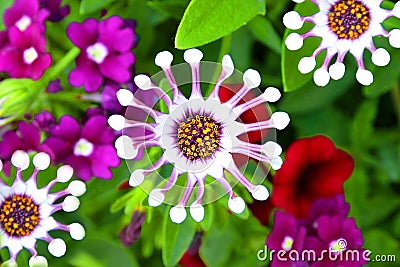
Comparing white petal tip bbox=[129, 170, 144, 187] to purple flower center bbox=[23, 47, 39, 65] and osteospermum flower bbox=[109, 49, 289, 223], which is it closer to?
osteospermum flower bbox=[109, 49, 289, 223]

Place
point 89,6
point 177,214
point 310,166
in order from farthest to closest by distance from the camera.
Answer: point 310,166
point 89,6
point 177,214

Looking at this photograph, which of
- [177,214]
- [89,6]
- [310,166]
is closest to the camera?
[177,214]

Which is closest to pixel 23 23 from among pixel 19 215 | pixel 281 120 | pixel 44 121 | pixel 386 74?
pixel 44 121

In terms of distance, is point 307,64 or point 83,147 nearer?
point 307,64

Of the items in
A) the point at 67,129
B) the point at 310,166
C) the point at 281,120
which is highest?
the point at 281,120

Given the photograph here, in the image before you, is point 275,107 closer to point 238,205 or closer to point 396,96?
point 396,96
